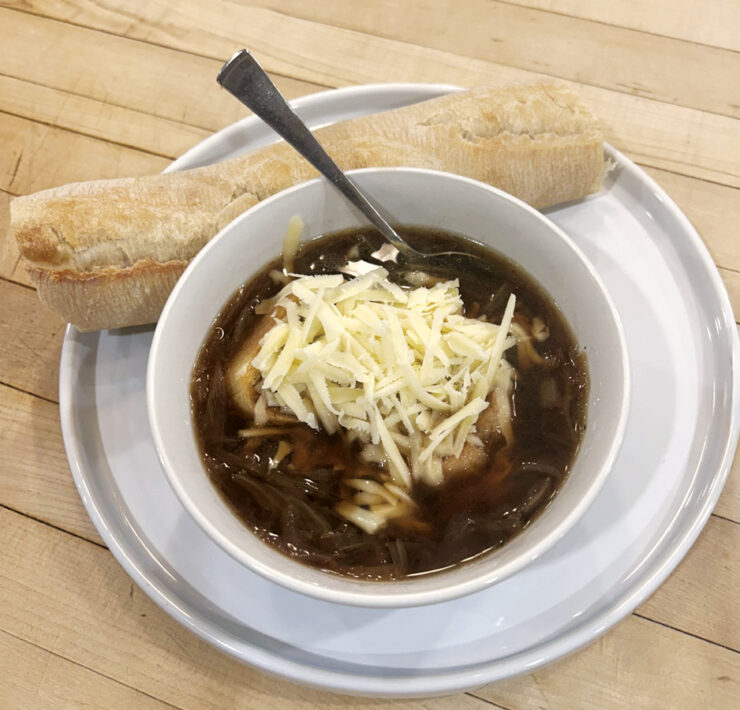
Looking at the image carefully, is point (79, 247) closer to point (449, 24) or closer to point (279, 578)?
point (279, 578)

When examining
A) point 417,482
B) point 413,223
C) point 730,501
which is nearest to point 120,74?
point 413,223

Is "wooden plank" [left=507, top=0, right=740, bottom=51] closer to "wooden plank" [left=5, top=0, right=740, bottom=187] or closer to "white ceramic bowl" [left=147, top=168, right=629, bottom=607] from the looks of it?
"wooden plank" [left=5, top=0, right=740, bottom=187]

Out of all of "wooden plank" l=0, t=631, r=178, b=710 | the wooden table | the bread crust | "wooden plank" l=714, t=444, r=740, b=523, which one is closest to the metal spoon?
the bread crust

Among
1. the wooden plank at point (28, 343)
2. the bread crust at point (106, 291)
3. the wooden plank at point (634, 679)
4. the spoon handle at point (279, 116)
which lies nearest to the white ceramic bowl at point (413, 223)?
the spoon handle at point (279, 116)

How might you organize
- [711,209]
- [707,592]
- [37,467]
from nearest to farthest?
[707,592], [37,467], [711,209]

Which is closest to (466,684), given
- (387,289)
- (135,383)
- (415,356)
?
(415,356)

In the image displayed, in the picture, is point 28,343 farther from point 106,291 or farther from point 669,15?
point 669,15
